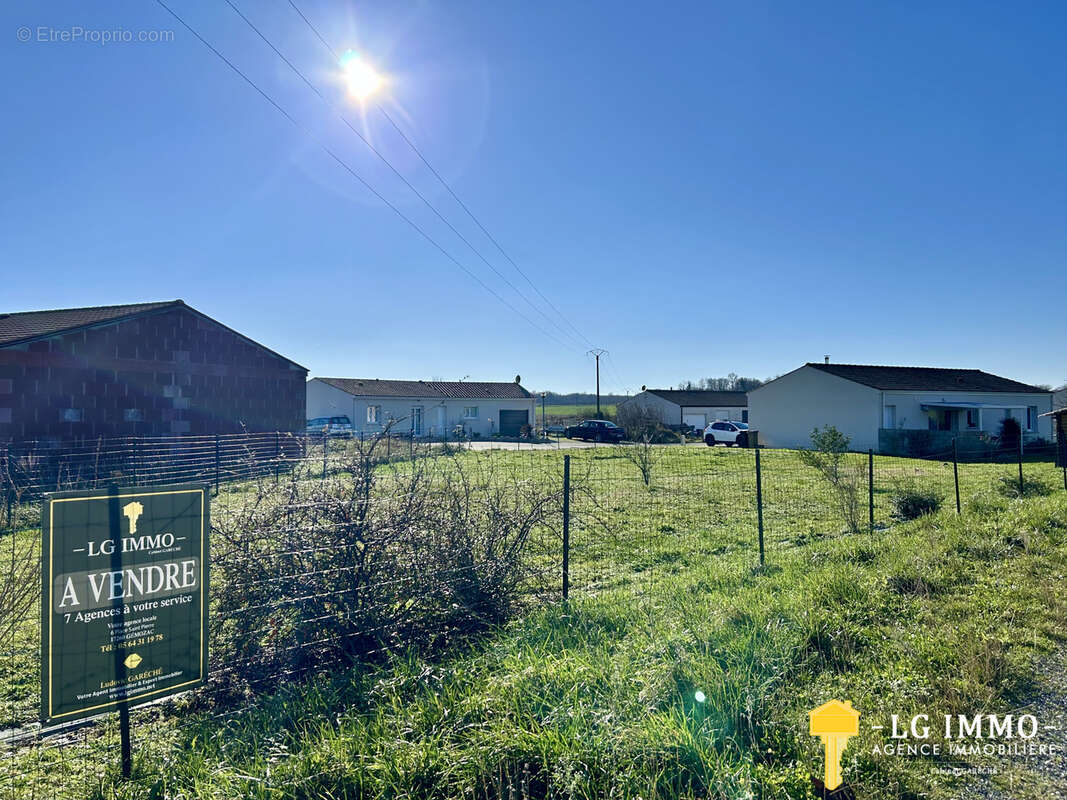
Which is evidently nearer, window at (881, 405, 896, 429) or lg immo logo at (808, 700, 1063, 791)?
lg immo logo at (808, 700, 1063, 791)

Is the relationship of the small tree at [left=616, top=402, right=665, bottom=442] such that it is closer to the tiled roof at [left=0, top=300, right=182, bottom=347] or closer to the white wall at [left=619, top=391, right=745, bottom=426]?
the white wall at [left=619, top=391, right=745, bottom=426]

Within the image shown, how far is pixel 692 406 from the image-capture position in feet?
167

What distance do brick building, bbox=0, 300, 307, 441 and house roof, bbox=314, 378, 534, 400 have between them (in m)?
17.8

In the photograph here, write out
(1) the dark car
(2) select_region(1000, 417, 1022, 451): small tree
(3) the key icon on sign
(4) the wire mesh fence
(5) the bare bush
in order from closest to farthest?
(3) the key icon on sign, (4) the wire mesh fence, (5) the bare bush, (2) select_region(1000, 417, 1022, 451): small tree, (1) the dark car

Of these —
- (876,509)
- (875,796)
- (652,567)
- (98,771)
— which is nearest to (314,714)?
(98,771)

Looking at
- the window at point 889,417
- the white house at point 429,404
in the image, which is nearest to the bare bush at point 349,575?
the window at point 889,417

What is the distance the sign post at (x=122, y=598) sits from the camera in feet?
9.42

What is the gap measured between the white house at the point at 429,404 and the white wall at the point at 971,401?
25.0 meters

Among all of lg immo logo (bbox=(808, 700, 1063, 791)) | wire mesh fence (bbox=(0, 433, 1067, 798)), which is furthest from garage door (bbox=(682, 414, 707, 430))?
lg immo logo (bbox=(808, 700, 1063, 791))

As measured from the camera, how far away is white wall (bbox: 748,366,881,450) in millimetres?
29922

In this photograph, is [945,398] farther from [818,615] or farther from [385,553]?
[385,553]

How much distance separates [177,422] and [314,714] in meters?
20.6

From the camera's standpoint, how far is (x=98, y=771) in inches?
132

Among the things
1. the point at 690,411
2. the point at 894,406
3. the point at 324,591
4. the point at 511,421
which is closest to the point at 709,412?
the point at 690,411
